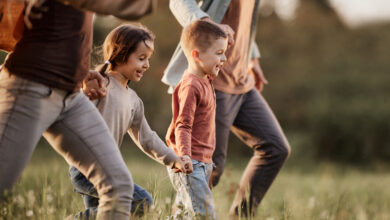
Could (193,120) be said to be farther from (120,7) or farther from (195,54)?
(120,7)

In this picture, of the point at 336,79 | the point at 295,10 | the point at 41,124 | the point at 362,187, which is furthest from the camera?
the point at 295,10

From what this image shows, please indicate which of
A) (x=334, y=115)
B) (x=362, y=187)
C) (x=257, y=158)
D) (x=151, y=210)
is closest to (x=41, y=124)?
(x=151, y=210)

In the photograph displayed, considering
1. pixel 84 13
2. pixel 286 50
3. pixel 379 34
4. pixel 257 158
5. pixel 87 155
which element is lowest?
pixel 286 50

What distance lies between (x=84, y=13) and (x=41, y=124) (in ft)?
1.87

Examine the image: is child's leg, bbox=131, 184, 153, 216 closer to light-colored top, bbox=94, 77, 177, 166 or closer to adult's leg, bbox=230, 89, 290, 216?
light-colored top, bbox=94, 77, 177, 166

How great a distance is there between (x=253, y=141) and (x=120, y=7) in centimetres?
198

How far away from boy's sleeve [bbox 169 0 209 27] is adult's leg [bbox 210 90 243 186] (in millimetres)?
598

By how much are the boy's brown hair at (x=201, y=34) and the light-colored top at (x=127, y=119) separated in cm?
49

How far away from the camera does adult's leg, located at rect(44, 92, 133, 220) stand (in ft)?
8.46

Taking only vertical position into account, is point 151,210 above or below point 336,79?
above

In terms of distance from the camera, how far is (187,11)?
3.63 meters

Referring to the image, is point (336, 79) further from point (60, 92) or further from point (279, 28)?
point (60, 92)

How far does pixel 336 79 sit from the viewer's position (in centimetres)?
1859

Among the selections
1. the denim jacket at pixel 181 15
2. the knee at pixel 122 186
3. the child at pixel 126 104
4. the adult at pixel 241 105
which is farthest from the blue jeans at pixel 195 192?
the denim jacket at pixel 181 15
